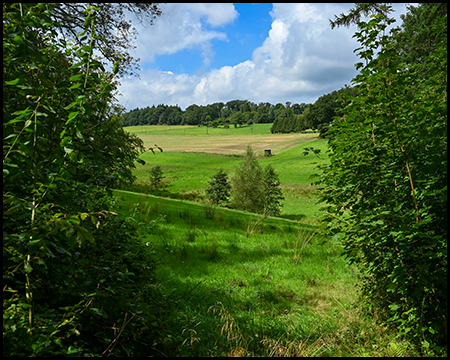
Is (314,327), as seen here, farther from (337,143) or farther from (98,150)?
(98,150)

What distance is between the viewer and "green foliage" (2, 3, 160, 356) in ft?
6.72

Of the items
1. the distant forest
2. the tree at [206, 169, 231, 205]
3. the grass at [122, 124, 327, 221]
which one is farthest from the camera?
the distant forest

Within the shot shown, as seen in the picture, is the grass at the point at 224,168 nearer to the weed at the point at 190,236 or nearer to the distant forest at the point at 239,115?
the distant forest at the point at 239,115

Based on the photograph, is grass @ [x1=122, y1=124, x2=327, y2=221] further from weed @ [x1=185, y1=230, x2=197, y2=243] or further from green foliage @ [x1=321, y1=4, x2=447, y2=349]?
green foliage @ [x1=321, y1=4, x2=447, y2=349]

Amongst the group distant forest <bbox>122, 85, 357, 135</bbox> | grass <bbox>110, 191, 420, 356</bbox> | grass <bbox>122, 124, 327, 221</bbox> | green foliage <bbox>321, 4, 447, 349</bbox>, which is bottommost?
grass <bbox>122, 124, 327, 221</bbox>

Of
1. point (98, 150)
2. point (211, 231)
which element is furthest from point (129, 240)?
point (211, 231)

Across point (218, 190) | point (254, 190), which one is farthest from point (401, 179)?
point (218, 190)

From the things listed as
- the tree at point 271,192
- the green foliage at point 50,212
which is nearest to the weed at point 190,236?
the green foliage at point 50,212

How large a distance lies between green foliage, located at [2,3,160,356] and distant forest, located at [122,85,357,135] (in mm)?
83587

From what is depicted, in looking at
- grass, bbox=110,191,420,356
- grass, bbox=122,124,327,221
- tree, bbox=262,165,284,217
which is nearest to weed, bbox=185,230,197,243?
grass, bbox=110,191,420,356

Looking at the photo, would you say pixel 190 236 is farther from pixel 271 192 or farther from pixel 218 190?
pixel 218 190

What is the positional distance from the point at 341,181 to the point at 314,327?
242 cm

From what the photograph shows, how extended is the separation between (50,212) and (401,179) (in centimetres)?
412

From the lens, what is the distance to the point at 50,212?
7.32ft
